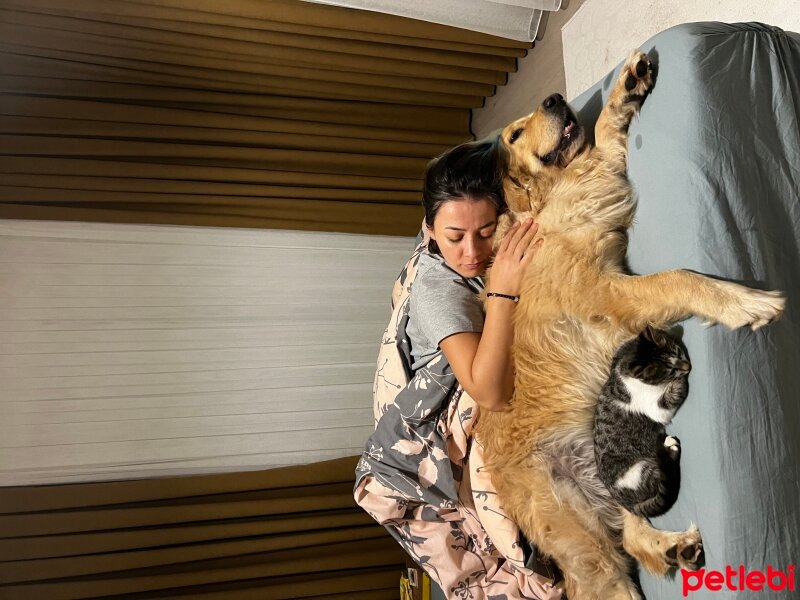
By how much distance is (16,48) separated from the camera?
8.28 feet

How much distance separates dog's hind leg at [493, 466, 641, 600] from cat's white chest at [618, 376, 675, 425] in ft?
0.99

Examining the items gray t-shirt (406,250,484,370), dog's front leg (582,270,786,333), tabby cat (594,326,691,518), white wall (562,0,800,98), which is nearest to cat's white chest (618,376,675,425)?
tabby cat (594,326,691,518)

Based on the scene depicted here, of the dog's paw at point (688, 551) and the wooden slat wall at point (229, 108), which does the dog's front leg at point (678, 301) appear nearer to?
the dog's paw at point (688, 551)

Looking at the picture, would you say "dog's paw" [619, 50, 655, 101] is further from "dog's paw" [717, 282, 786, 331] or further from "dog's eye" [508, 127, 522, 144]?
"dog's paw" [717, 282, 786, 331]

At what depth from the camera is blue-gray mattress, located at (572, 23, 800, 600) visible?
105 cm

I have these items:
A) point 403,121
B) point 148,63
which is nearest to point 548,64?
point 403,121

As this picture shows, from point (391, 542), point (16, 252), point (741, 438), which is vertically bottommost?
point (391, 542)

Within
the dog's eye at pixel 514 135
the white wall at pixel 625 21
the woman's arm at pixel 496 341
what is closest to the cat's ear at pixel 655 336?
the woman's arm at pixel 496 341

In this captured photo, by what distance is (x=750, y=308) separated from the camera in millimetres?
1054

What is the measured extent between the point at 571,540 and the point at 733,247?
715 mm

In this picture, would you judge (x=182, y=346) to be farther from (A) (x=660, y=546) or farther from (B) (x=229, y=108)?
(A) (x=660, y=546)

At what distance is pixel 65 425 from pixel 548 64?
279 cm

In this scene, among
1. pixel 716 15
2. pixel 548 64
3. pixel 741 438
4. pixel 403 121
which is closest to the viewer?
pixel 741 438

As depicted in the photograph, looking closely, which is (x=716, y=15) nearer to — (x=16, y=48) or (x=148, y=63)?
(x=148, y=63)
